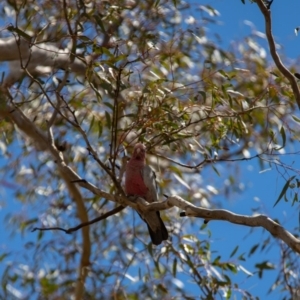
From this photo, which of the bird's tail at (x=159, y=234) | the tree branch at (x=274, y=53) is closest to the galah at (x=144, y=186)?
the bird's tail at (x=159, y=234)

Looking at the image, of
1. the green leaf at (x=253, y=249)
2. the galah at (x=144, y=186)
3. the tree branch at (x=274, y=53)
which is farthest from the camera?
the green leaf at (x=253, y=249)

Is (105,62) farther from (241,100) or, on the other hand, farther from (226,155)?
(226,155)

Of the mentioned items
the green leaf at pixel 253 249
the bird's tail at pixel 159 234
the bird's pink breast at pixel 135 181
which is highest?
the green leaf at pixel 253 249

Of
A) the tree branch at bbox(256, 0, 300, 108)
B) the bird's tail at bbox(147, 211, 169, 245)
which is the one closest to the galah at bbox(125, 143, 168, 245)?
the bird's tail at bbox(147, 211, 169, 245)

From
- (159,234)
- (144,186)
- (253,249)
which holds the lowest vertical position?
(159,234)

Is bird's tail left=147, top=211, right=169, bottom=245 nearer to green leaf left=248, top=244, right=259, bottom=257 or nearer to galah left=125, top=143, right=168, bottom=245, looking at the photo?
galah left=125, top=143, right=168, bottom=245

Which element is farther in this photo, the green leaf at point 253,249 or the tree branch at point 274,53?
the green leaf at point 253,249

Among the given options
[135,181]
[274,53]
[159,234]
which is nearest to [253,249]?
[159,234]

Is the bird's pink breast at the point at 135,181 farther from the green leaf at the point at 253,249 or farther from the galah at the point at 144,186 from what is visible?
the green leaf at the point at 253,249

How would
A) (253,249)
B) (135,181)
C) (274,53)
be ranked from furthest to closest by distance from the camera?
(253,249), (135,181), (274,53)

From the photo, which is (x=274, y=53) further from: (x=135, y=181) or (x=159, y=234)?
(x=159, y=234)

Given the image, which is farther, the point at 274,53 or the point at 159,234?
the point at 159,234

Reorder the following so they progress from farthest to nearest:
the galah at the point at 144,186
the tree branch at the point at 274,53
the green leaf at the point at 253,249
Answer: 1. the green leaf at the point at 253,249
2. the galah at the point at 144,186
3. the tree branch at the point at 274,53

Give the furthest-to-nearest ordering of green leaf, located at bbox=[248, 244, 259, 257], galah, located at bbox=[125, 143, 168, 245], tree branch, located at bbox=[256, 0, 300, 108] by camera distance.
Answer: green leaf, located at bbox=[248, 244, 259, 257] → galah, located at bbox=[125, 143, 168, 245] → tree branch, located at bbox=[256, 0, 300, 108]
